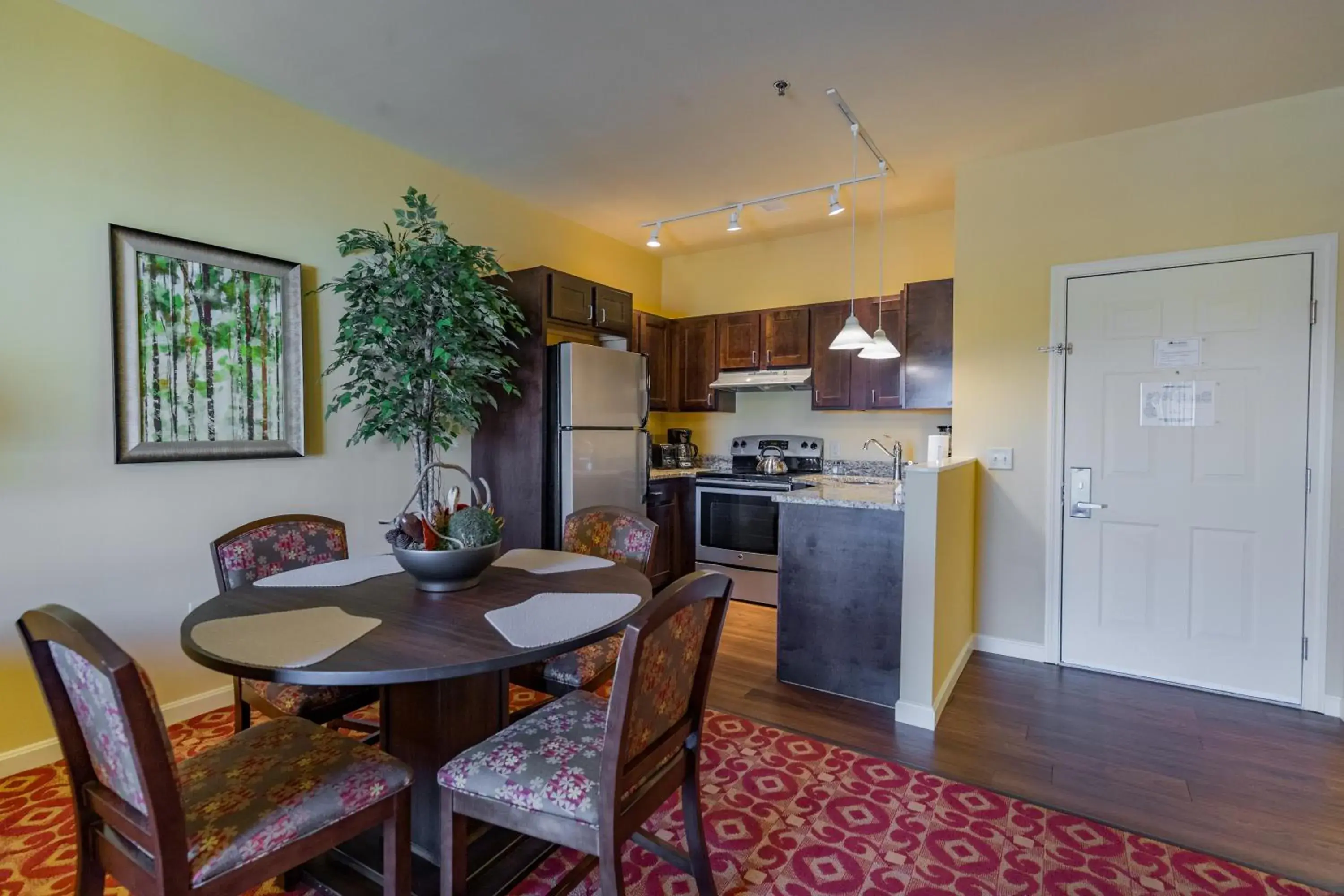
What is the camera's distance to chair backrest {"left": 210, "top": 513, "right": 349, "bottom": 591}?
6.68 ft

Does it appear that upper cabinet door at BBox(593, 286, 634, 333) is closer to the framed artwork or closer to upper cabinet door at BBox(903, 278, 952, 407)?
the framed artwork

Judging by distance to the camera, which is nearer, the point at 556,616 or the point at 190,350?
the point at 556,616

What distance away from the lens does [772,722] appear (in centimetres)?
260

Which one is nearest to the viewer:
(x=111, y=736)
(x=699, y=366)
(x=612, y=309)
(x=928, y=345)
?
(x=111, y=736)

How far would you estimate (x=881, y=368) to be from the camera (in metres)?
4.25

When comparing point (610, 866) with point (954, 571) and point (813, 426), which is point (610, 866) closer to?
point (954, 571)

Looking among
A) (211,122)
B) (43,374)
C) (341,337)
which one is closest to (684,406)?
(341,337)

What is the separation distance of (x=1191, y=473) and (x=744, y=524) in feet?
8.14

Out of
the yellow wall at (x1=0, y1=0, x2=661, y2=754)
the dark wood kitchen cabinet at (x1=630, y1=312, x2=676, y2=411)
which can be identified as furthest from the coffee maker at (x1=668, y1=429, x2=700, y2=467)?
the yellow wall at (x1=0, y1=0, x2=661, y2=754)

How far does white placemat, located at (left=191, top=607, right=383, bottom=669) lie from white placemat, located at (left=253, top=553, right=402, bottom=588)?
271 millimetres

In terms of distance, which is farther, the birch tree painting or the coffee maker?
the coffee maker

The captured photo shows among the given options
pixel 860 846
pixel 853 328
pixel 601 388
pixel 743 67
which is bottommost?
pixel 860 846

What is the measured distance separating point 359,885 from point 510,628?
2.87 feet

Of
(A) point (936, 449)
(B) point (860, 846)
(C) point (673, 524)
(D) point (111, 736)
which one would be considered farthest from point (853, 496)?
(D) point (111, 736)
